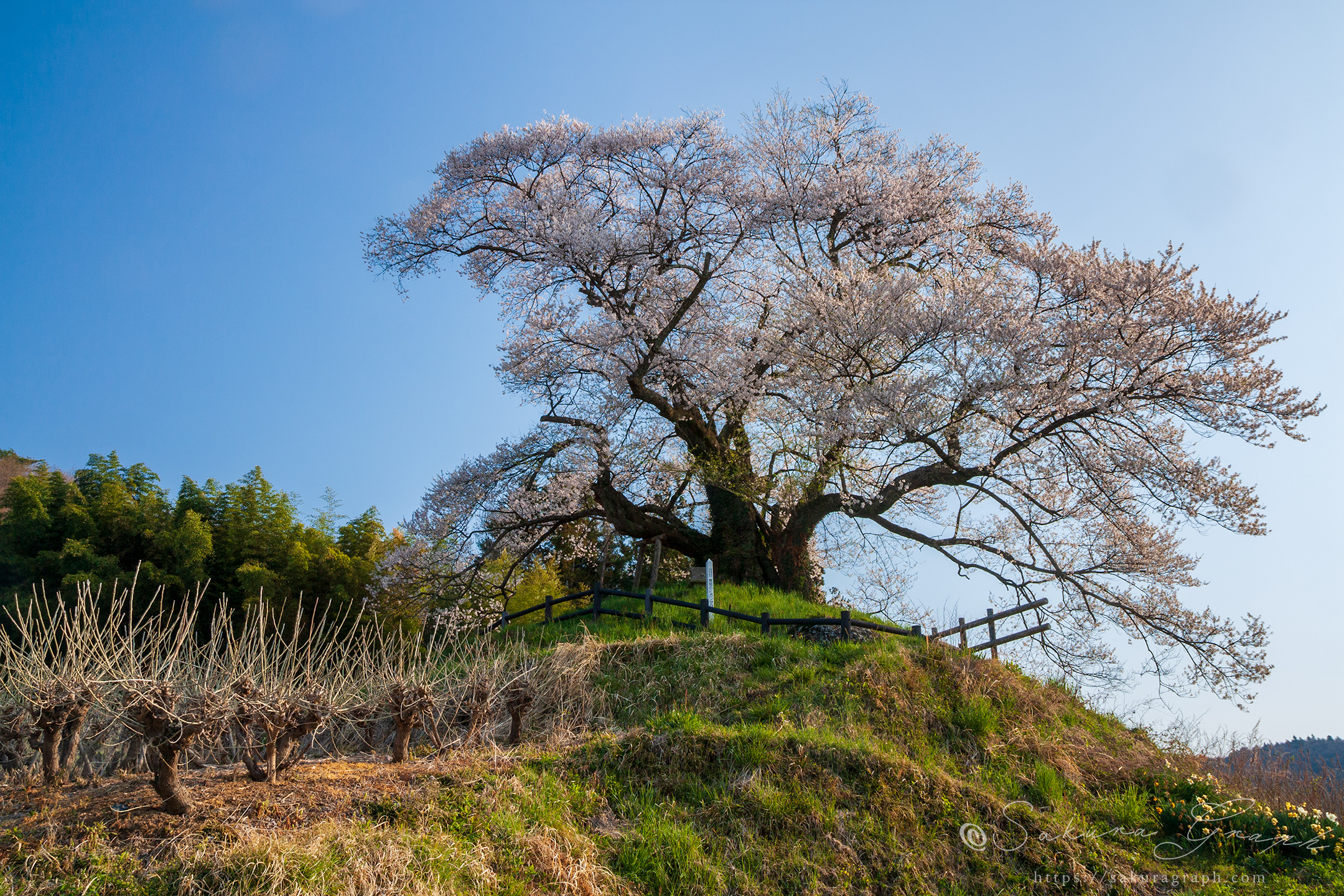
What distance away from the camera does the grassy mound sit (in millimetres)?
5379

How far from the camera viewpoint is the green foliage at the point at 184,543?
18.9 meters

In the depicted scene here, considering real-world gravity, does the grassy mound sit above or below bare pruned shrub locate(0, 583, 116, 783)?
below

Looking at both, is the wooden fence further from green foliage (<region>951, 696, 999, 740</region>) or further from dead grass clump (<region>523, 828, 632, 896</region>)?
dead grass clump (<region>523, 828, 632, 896</region>)

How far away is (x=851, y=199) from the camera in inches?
592

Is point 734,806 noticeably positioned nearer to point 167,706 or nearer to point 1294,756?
point 167,706

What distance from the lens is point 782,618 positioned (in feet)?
36.3

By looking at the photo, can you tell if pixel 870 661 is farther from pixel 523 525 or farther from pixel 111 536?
pixel 111 536

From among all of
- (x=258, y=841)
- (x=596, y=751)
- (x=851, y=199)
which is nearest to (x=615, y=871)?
(x=596, y=751)

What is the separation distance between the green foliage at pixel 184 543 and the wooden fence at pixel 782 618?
7.57 metres

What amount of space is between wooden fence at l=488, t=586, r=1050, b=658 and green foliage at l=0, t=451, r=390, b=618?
7.57 metres

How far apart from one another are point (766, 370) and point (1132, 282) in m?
6.01

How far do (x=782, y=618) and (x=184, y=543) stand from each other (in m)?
14.9

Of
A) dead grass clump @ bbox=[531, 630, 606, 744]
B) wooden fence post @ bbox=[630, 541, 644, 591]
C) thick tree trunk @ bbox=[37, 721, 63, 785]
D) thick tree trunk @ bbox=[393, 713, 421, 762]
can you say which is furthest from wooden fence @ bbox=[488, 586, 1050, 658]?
thick tree trunk @ bbox=[37, 721, 63, 785]

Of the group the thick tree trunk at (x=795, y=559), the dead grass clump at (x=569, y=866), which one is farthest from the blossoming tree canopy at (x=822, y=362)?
the dead grass clump at (x=569, y=866)
